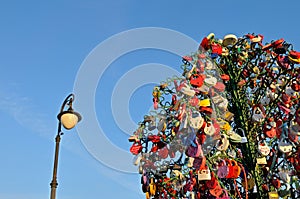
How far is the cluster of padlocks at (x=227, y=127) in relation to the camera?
4844mm

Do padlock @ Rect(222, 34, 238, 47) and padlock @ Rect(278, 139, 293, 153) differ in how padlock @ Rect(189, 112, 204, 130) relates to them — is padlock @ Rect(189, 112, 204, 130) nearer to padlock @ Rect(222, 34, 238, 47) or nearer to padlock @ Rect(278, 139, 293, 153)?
padlock @ Rect(278, 139, 293, 153)

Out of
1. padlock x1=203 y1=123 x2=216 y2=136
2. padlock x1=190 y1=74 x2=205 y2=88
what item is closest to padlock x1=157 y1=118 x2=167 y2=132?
padlock x1=190 y1=74 x2=205 y2=88

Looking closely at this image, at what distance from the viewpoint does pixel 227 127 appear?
511 centimetres

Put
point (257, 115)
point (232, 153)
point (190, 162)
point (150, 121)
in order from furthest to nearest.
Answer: point (150, 121) → point (257, 115) → point (232, 153) → point (190, 162)

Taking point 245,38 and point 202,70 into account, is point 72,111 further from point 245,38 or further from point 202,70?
point 245,38

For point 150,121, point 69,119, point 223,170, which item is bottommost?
point 223,170

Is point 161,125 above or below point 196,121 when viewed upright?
above

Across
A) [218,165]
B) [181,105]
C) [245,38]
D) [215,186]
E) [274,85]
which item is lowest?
[215,186]

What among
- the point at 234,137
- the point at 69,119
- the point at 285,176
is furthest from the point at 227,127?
the point at 69,119

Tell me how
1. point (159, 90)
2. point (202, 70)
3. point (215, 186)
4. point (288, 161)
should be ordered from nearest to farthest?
point (215, 186), point (288, 161), point (202, 70), point (159, 90)

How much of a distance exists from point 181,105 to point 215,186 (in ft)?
3.68

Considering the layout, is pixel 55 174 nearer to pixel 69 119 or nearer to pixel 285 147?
pixel 69 119

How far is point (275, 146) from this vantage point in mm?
5324

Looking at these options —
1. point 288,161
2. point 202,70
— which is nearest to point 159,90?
point 202,70
